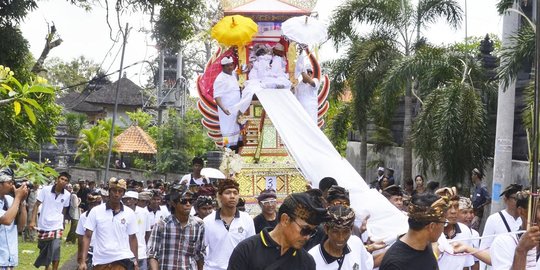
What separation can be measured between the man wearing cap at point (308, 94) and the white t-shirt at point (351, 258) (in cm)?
918

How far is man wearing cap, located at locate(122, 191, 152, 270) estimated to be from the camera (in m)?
12.5

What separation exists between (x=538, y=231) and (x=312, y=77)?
10.4 m

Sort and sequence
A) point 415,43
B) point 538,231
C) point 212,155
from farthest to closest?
point 212,155 → point 415,43 → point 538,231

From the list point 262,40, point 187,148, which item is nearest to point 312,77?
point 262,40

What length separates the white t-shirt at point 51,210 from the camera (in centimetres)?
1584

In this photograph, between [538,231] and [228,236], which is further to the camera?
[228,236]

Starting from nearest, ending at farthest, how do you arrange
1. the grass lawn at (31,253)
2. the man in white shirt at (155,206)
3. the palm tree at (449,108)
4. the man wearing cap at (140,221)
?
the man wearing cap at (140,221) < the man in white shirt at (155,206) < the grass lawn at (31,253) < the palm tree at (449,108)

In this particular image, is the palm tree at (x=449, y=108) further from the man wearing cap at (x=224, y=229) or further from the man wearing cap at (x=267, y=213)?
the man wearing cap at (x=224, y=229)

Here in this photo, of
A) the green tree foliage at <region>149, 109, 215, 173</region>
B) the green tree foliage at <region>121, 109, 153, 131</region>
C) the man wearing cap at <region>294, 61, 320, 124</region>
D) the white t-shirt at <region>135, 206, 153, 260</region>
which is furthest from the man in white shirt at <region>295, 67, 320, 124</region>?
the green tree foliage at <region>121, 109, 153, 131</region>

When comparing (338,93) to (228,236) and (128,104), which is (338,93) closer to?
(228,236)

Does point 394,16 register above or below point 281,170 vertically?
above

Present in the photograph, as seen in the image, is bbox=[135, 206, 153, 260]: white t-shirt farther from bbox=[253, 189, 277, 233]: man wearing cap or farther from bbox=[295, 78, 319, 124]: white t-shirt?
bbox=[295, 78, 319, 124]: white t-shirt

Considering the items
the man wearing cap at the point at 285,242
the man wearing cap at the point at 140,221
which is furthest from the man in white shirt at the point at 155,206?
the man wearing cap at the point at 285,242

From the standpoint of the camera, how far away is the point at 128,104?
66.8 m
